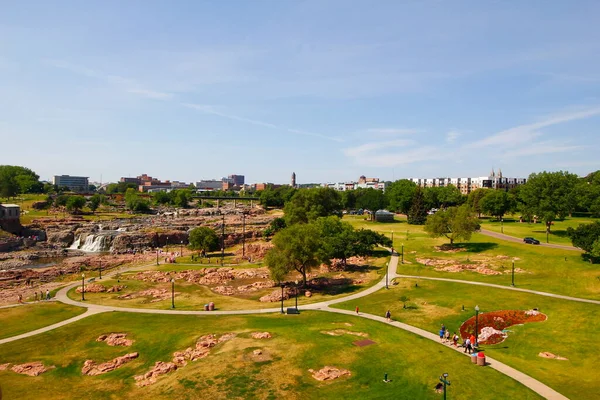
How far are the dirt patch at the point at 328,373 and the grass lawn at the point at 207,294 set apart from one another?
21107 millimetres

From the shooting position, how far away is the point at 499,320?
1588 inches

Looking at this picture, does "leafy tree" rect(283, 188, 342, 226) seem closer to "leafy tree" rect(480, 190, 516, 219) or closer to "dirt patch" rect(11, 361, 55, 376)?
"leafy tree" rect(480, 190, 516, 219)

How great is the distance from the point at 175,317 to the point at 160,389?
57.9 feet

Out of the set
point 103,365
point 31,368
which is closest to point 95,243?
point 31,368

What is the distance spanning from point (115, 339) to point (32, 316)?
661 inches

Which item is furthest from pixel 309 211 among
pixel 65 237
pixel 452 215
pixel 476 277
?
pixel 65 237

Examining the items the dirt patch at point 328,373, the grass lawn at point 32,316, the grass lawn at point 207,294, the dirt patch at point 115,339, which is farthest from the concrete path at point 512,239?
the grass lawn at point 32,316

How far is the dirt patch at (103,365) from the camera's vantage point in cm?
3275

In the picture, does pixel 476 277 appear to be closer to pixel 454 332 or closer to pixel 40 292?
pixel 454 332

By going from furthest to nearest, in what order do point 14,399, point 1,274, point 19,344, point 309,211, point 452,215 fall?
point 309,211 → point 452,215 → point 1,274 → point 19,344 → point 14,399

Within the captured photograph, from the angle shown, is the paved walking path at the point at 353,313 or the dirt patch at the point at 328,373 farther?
the dirt patch at the point at 328,373

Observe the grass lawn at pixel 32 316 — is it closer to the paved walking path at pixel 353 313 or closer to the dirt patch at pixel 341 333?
the paved walking path at pixel 353 313

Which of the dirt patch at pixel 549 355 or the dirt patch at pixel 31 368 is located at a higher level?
the dirt patch at pixel 549 355

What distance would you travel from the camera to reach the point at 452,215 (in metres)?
80.0
